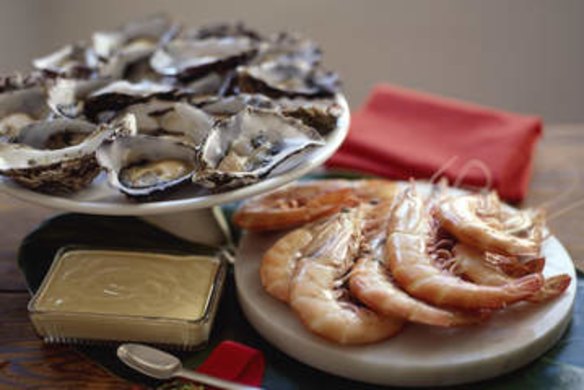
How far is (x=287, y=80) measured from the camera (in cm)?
136

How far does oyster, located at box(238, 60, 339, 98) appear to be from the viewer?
1.29 meters

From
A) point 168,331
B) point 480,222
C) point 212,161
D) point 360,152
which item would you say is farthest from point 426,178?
point 168,331

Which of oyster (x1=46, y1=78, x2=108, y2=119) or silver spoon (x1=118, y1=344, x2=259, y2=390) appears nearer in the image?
silver spoon (x1=118, y1=344, x2=259, y2=390)

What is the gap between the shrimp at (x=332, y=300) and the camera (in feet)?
3.16

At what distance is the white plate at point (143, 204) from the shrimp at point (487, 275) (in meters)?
0.24

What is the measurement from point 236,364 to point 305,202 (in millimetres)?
353

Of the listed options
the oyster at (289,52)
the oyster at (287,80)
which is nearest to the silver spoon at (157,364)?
the oyster at (287,80)

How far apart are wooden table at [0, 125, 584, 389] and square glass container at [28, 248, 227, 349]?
37 mm

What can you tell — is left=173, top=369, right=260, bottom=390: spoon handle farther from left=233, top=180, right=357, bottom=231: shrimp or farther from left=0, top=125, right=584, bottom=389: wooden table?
left=233, top=180, right=357, bottom=231: shrimp

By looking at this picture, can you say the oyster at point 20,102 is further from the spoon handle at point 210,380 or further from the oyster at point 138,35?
the spoon handle at point 210,380

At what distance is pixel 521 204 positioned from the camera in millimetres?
1414

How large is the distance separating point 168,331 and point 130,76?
0.58 m

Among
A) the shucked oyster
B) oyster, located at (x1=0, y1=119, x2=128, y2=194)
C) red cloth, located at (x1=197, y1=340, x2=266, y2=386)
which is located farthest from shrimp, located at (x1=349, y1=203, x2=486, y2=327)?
the shucked oyster

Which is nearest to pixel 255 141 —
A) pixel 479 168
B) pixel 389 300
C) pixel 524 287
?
pixel 389 300
